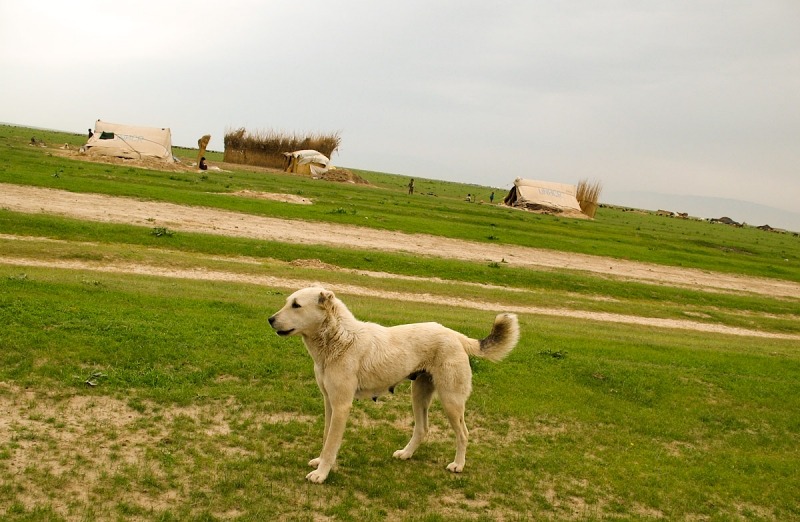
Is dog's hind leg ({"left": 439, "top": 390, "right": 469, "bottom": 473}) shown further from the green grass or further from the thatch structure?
the thatch structure

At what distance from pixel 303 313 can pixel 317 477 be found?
189 centimetres

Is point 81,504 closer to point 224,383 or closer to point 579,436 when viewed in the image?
point 224,383

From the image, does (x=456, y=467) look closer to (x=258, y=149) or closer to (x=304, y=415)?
(x=304, y=415)

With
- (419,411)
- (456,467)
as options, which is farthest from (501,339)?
(456,467)

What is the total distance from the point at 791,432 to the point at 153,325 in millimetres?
11792

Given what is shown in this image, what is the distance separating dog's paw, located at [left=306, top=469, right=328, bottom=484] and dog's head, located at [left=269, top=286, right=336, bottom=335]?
5.30 ft

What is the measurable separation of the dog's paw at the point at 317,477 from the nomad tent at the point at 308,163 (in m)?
63.9

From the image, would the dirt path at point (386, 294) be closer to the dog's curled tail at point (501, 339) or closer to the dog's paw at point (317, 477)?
the dog's curled tail at point (501, 339)

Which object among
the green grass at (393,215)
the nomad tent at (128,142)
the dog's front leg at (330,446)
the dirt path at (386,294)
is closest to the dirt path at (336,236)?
the green grass at (393,215)

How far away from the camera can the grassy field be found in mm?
7062

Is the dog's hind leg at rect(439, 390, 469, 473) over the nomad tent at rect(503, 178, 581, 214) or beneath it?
beneath

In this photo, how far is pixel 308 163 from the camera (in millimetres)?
70500

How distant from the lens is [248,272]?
66.8ft

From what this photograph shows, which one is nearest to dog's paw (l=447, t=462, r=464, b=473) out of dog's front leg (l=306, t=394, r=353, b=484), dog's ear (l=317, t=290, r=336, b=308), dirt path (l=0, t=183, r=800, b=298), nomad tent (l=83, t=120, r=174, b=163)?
dog's front leg (l=306, t=394, r=353, b=484)
